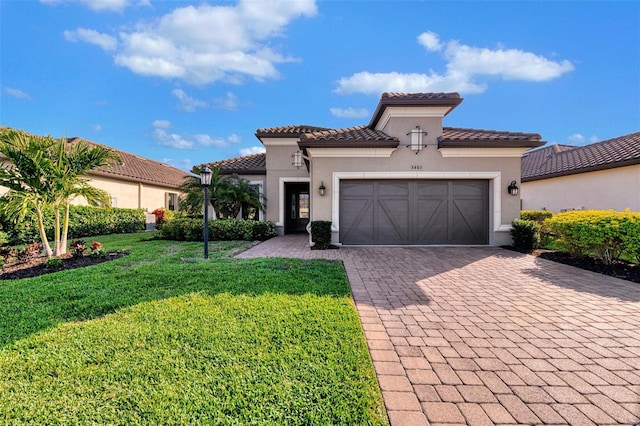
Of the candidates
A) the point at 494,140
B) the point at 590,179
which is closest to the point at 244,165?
the point at 494,140

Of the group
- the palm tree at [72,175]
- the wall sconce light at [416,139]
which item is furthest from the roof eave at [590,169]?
the palm tree at [72,175]

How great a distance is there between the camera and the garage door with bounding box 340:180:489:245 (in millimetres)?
9344

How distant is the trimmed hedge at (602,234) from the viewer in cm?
592

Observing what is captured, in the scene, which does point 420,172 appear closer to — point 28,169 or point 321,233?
point 321,233

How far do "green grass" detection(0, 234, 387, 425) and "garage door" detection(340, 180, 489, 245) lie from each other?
4916mm

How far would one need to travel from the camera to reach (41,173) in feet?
21.8

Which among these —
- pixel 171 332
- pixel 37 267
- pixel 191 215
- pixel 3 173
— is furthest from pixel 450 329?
pixel 191 215

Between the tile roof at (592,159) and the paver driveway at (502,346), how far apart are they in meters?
8.14

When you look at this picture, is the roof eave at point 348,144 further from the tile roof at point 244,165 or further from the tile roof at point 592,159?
the tile roof at point 592,159

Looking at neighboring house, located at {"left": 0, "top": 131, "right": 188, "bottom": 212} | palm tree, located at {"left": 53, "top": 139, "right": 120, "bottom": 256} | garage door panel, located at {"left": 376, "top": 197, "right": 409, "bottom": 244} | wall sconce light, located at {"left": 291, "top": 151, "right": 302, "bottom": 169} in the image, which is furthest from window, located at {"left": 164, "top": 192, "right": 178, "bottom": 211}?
garage door panel, located at {"left": 376, "top": 197, "right": 409, "bottom": 244}

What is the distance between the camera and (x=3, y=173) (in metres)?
6.43

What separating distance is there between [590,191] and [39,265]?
19644 mm

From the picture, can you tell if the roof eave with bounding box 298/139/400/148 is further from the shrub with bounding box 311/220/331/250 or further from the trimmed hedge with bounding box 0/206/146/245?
the trimmed hedge with bounding box 0/206/146/245

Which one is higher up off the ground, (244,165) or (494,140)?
(244,165)
